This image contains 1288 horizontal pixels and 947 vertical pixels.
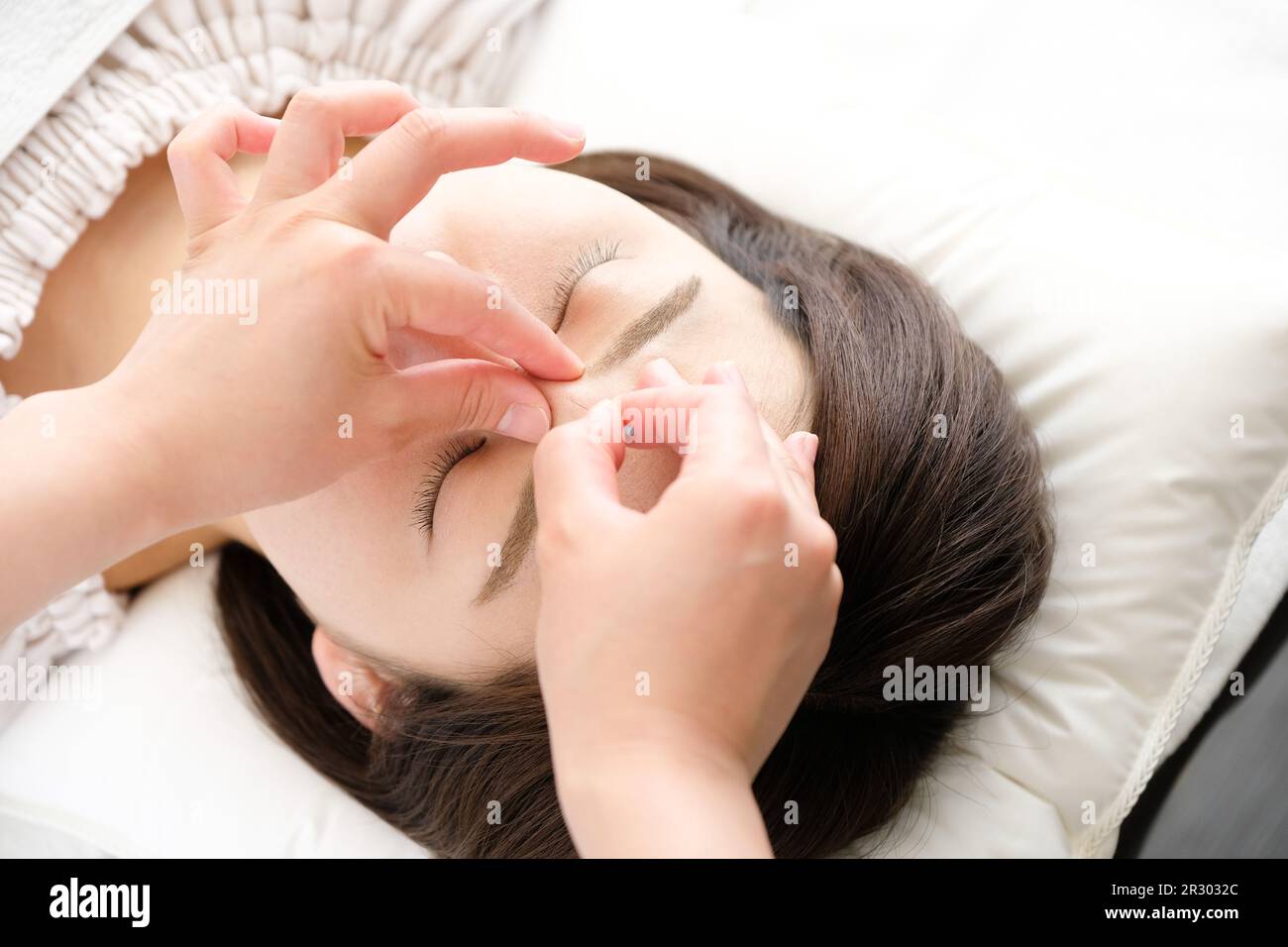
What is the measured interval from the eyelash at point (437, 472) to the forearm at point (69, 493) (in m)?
0.22

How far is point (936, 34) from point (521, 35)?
25.0 inches

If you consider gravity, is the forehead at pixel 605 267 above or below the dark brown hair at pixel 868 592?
above

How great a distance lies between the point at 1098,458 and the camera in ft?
3.48

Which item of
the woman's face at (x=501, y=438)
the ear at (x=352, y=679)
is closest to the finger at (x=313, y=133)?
the woman's face at (x=501, y=438)

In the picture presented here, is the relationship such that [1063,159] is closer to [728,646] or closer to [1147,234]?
[1147,234]

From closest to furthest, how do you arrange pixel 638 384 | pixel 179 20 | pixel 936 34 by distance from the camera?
pixel 638 384 → pixel 179 20 → pixel 936 34

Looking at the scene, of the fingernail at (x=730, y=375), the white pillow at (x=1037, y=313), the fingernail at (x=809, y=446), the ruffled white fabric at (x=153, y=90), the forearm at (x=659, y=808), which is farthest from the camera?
the ruffled white fabric at (x=153, y=90)

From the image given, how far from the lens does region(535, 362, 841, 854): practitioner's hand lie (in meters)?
0.62

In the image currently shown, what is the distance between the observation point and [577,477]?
68 centimetres

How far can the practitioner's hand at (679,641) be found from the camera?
24.2 inches

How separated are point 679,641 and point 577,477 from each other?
0.45 feet

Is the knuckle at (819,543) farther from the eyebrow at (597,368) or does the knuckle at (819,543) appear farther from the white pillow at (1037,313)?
the white pillow at (1037,313)

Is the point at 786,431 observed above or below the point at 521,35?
below

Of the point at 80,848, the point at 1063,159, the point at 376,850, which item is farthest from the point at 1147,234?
the point at 80,848
